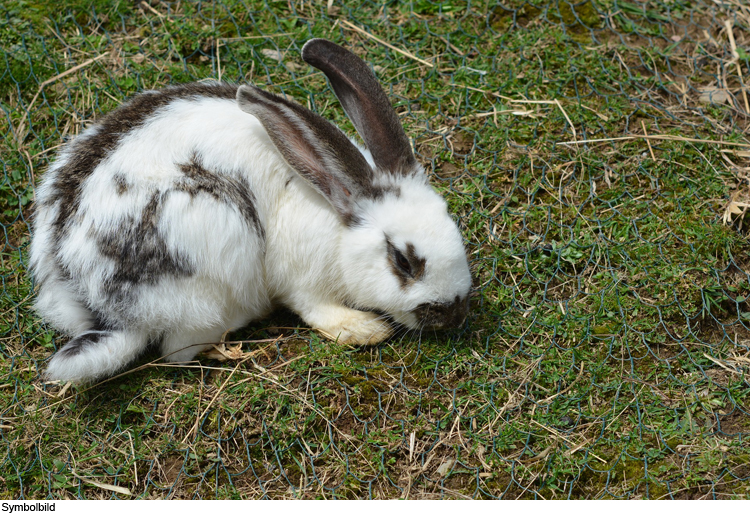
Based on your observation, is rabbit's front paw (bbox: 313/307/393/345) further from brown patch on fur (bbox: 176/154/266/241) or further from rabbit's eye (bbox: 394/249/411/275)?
brown patch on fur (bbox: 176/154/266/241)

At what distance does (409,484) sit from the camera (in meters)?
3.42

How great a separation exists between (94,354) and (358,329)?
1.32 meters

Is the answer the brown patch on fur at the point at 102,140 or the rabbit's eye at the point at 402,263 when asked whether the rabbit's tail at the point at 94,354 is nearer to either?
the brown patch on fur at the point at 102,140

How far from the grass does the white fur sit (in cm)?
23

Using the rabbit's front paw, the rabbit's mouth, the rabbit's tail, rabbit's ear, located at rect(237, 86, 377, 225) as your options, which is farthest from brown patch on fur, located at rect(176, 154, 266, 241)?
the rabbit's mouth

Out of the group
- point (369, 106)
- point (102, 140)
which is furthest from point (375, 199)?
point (102, 140)

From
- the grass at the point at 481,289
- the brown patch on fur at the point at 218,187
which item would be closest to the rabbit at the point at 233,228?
the brown patch on fur at the point at 218,187

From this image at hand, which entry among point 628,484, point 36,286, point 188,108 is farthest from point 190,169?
point 628,484

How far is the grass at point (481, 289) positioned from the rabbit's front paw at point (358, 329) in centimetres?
7

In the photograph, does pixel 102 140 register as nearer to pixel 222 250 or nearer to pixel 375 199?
pixel 222 250

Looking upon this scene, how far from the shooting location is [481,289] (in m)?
4.19

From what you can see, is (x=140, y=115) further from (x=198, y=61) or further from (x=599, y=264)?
(x=599, y=264)

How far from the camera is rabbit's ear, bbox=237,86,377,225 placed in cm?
354

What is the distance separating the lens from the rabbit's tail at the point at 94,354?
346cm
